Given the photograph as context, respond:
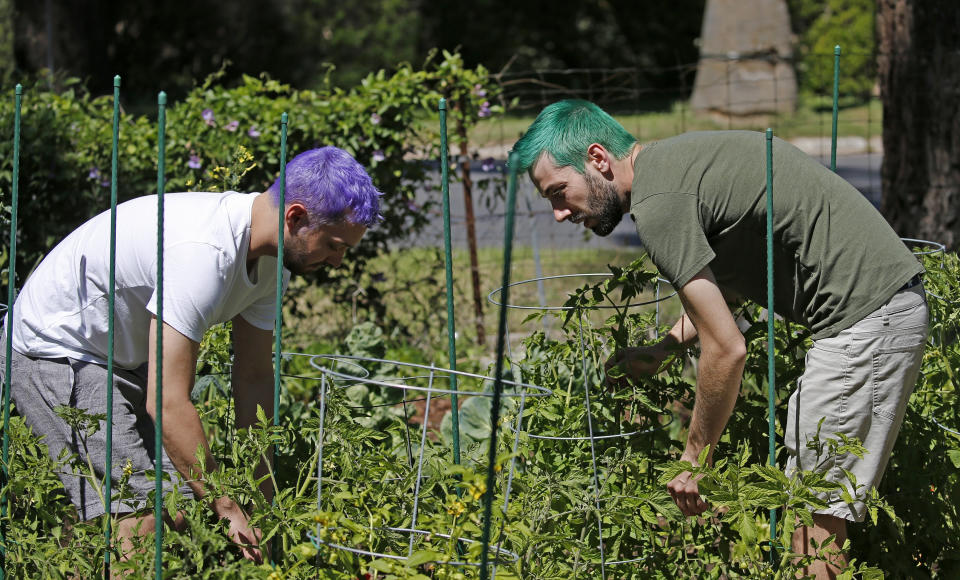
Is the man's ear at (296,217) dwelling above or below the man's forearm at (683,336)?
above

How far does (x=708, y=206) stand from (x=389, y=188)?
2.85m

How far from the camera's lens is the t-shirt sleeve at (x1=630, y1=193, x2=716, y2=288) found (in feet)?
6.58

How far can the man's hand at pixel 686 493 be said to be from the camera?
2.15 metres

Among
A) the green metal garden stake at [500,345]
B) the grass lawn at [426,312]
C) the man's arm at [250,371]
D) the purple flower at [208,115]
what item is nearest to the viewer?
the green metal garden stake at [500,345]

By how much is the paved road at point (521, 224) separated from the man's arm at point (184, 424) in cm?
284

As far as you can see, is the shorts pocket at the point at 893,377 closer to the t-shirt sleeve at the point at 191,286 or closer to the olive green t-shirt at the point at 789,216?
the olive green t-shirt at the point at 789,216

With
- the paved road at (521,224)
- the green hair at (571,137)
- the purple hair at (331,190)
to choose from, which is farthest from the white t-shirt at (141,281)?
the paved road at (521,224)

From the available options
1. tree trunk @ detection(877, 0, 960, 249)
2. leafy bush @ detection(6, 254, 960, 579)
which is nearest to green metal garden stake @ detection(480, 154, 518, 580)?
leafy bush @ detection(6, 254, 960, 579)

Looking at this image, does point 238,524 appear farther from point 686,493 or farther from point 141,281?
point 686,493

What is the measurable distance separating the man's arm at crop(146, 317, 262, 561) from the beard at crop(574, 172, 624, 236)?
918mm

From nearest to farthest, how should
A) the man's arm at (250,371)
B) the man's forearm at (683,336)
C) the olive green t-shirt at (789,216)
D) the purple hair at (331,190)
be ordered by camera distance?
the olive green t-shirt at (789,216) < the purple hair at (331,190) < the man's forearm at (683,336) < the man's arm at (250,371)

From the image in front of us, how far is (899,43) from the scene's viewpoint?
4.78m

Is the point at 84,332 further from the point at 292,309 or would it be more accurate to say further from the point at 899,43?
the point at 899,43

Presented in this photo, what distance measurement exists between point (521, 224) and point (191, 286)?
185 inches
